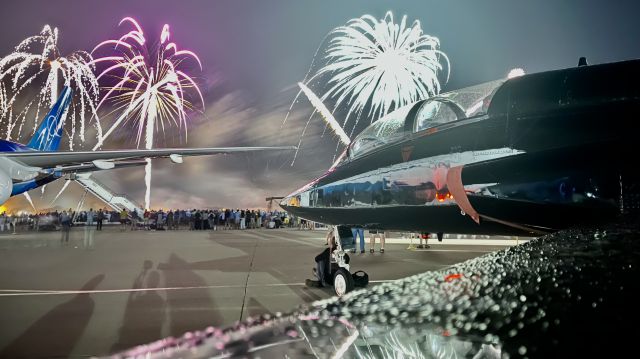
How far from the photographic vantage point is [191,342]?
0.88 m

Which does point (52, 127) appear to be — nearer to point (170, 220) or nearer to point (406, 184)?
point (170, 220)

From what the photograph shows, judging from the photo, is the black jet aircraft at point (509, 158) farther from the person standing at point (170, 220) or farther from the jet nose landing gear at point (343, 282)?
the person standing at point (170, 220)

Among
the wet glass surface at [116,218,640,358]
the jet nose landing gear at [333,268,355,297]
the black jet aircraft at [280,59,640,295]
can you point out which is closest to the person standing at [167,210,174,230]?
the jet nose landing gear at [333,268,355,297]

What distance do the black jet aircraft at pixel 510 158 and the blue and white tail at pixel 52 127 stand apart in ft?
87.4

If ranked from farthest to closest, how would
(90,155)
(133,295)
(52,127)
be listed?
(52,127)
(90,155)
(133,295)

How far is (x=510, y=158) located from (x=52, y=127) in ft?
97.7

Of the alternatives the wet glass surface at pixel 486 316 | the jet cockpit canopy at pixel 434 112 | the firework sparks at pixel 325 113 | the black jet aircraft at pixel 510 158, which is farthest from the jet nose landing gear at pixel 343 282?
the firework sparks at pixel 325 113

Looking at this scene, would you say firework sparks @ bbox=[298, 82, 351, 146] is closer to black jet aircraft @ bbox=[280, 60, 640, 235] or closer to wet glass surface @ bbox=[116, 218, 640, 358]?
black jet aircraft @ bbox=[280, 60, 640, 235]

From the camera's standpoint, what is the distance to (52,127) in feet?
85.8

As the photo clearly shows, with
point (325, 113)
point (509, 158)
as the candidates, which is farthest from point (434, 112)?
point (325, 113)

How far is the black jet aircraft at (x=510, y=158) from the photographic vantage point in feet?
7.06

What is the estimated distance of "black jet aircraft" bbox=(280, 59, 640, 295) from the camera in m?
2.15

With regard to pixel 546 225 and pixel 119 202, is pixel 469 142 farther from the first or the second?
pixel 119 202

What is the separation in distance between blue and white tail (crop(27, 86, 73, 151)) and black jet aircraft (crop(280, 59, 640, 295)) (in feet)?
87.4
